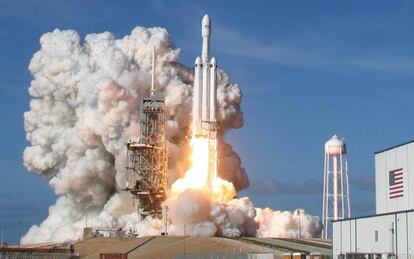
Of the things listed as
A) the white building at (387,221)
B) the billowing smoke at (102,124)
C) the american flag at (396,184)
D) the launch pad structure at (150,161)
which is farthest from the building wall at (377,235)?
the launch pad structure at (150,161)

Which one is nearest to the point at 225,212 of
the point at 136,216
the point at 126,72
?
the point at 136,216

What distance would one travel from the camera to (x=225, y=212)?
10512cm

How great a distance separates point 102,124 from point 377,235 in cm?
5781

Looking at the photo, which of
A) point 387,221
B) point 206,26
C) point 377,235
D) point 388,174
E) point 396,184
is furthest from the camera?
point 206,26

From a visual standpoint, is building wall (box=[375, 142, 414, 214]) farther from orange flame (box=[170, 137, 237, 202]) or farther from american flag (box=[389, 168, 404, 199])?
orange flame (box=[170, 137, 237, 202])

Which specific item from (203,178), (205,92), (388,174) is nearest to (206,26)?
(205,92)

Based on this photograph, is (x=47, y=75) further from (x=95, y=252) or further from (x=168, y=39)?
(x=95, y=252)

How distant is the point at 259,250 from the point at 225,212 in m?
19.8

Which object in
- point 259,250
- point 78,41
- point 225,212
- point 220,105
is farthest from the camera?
point 78,41

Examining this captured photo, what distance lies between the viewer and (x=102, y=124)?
373 feet

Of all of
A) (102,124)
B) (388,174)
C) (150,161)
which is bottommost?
(388,174)

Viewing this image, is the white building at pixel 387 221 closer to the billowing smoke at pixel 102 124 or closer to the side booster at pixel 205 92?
the billowing smoke at pixel 102 124

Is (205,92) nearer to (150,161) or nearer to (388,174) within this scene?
(150,161)

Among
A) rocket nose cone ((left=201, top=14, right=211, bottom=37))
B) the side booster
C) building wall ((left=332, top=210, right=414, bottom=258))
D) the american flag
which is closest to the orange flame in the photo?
the side booster
